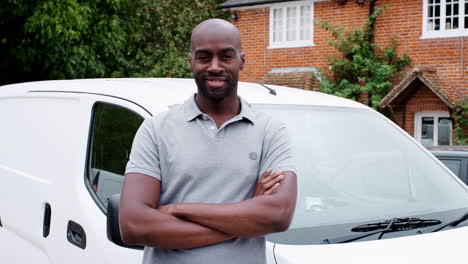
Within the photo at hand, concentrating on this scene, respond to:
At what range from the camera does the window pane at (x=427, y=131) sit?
16.3 meters

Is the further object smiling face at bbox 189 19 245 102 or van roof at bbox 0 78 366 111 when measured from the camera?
van roof at bbox 0 78 366 111

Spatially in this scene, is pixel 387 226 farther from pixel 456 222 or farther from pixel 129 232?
pixel 129 232

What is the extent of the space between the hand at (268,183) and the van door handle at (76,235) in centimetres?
129

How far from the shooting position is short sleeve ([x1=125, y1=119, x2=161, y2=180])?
2.14m

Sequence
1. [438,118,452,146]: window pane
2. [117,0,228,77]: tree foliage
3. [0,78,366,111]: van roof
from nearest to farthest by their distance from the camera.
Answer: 1. [0,78,366,111]: van roof
2. [438,118,452,146]: window pane
3. [117,0,228,77]: tree foliage

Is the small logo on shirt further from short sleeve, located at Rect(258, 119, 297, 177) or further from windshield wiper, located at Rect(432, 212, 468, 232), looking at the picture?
windshield wiper, located at Rect(432, 212, 468, 232)

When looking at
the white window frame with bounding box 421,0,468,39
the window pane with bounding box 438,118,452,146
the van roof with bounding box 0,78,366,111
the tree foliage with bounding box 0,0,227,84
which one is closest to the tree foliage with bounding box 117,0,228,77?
the tree foliage with bounding box 0,0,227,84

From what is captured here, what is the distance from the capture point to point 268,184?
2131mm

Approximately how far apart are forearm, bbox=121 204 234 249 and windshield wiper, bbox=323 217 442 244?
25.5 inches

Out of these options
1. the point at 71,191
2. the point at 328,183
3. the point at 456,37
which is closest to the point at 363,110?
the point at 328,183

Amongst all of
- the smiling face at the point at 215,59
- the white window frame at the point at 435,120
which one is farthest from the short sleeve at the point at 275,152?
the white window frame at the point at 435,120

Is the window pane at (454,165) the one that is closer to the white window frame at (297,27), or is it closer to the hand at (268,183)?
the hand at (268,183)

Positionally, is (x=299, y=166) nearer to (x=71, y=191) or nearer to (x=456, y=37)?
(x=71, y=191)

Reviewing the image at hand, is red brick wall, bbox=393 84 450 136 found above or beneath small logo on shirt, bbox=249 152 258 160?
beneath
